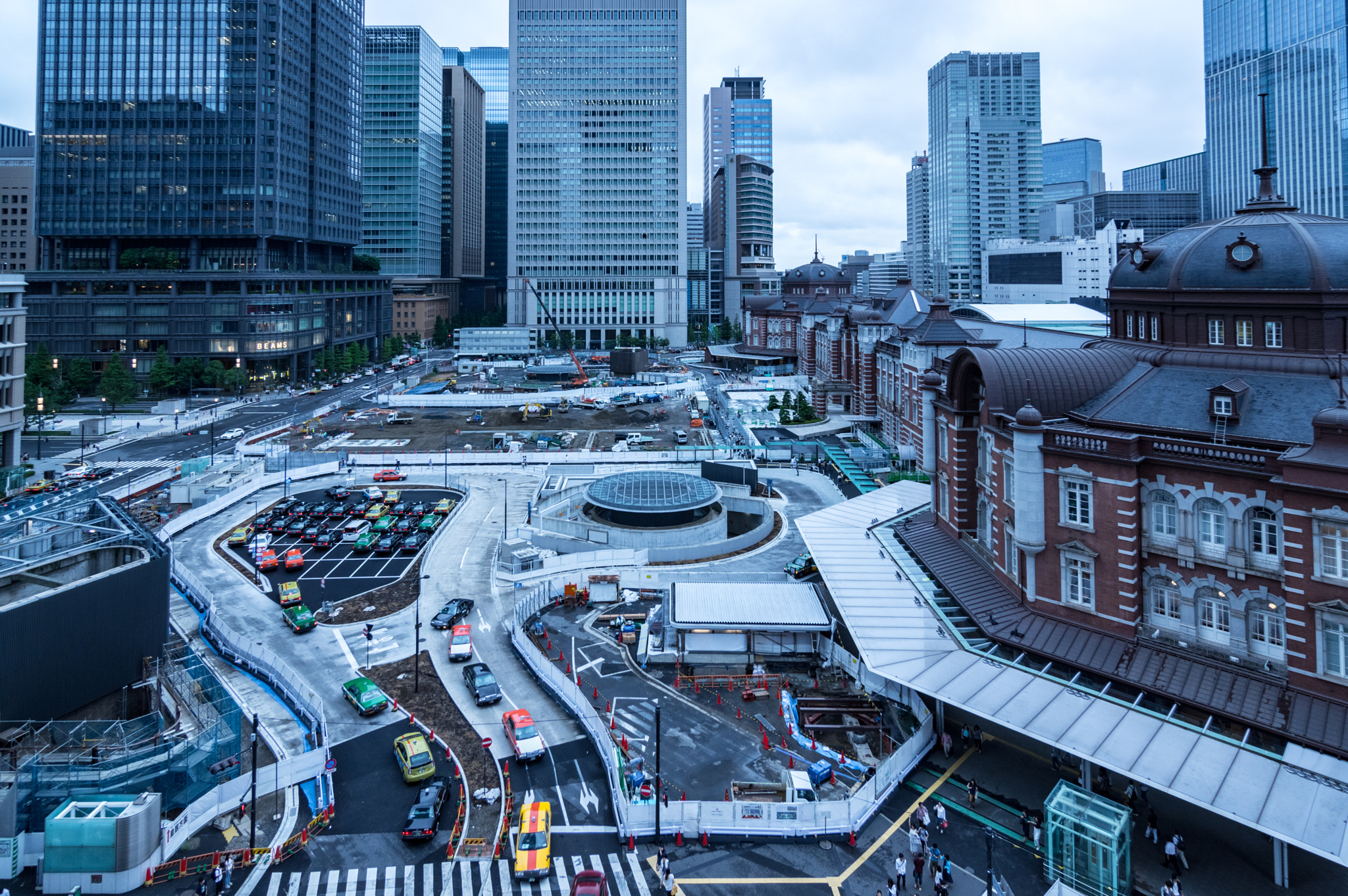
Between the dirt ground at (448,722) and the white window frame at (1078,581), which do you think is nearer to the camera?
the dirt ground at (448,722)

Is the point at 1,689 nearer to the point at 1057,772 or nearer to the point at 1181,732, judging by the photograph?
the point at 1057,772

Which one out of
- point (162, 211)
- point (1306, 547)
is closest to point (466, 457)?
point (1306, 547)

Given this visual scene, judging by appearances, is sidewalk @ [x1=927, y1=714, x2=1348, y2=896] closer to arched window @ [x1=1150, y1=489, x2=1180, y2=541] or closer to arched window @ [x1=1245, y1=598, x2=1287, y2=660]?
arched window @ [x1=1245, y1=598, x2=1287, y2=660]

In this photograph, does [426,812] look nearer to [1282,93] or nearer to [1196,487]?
[1196,487]

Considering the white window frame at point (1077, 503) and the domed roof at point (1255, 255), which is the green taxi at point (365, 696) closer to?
the white window frame at point (1077, 503)

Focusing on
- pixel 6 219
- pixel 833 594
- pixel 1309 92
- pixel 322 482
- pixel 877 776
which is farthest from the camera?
pixel 6 219

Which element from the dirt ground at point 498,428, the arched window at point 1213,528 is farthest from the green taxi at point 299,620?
the dirt ground at point 498,428
